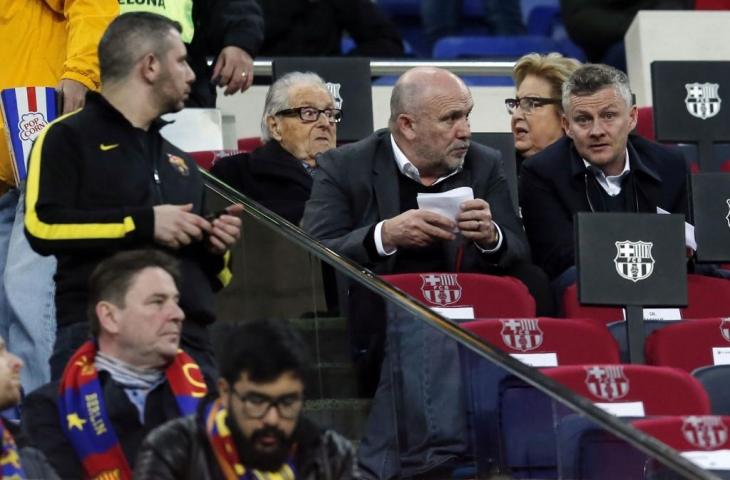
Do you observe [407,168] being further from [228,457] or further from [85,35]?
[228,457]

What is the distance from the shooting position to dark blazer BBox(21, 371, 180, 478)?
4.26m

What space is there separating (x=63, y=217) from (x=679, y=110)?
11.3ft

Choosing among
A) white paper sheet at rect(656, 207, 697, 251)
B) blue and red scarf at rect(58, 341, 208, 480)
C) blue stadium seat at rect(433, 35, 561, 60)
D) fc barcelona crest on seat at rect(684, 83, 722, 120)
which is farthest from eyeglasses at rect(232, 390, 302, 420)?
blue stadium seat at rect(433, 35, 561, 60)

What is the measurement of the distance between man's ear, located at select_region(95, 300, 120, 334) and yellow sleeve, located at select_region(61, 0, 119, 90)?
1.29 metres

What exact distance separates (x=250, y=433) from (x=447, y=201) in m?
1.98

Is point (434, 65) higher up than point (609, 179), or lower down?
higher up

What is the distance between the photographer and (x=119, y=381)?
14.2ft

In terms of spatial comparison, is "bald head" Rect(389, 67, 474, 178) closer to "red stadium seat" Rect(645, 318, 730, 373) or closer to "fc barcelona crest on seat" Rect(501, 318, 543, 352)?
"fc barcelona crest on seat" Rect(501, 318, 543, 352)

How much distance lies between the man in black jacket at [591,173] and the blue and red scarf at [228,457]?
2.44 metres

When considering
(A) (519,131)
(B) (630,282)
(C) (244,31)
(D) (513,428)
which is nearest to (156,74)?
(D) (513,428)

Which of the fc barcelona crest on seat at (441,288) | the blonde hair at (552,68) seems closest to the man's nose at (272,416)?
the fc barcelona crest on seat at (441,288)

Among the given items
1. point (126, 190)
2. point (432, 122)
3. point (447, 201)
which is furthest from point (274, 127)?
point (126, 190)

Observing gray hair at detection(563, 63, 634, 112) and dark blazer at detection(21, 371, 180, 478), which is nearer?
dark blazer at detection(21, 371, 180, 478)

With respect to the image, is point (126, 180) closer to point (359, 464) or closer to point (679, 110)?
point (359, 464)
